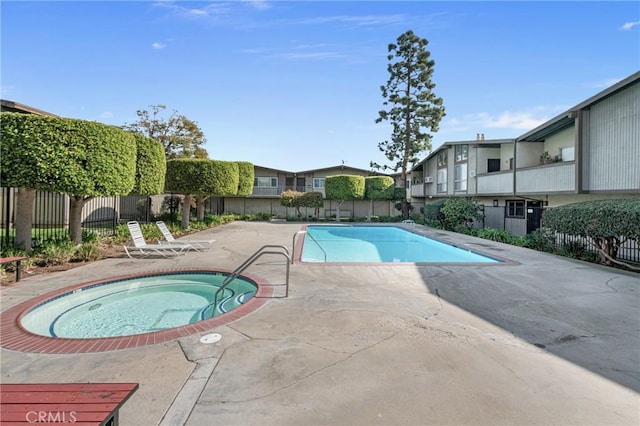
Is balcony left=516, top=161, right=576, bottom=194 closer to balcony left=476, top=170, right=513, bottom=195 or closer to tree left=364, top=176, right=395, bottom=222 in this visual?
Answer: balcony left=476, top=170, right=513, bottom=195

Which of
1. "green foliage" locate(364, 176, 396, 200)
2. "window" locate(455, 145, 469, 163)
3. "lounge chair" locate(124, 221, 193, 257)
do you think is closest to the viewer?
"lounge chair" locate(124, 221, 193, 257)

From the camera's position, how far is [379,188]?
2872 cm

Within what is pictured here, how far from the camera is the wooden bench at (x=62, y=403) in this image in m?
1.70

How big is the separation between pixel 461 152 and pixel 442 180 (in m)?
3.33

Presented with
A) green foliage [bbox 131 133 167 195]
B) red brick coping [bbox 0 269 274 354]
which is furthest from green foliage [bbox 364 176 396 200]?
red brick coping [bbox 0 269 274 354]

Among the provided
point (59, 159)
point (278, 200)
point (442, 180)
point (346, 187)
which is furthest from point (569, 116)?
point (278, 200)

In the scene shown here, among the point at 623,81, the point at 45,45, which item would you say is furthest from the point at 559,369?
the point at 45,45

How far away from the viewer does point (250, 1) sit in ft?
29.1

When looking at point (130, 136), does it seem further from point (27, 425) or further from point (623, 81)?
point (623, 81)

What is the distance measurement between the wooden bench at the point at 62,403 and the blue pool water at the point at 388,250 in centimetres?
757

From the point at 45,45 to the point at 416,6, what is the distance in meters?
11.7

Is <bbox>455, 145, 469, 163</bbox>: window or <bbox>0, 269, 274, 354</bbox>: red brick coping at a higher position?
<bbox>455, 145, 469, 163</bbox>: window

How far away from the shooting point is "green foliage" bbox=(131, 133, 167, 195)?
11.7 metres
